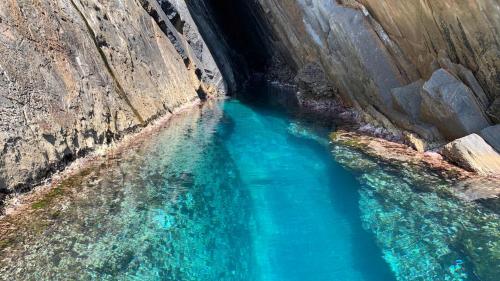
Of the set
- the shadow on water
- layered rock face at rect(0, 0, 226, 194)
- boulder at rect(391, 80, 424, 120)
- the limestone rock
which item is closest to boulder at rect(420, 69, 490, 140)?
the limestone rock

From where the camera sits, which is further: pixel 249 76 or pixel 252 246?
pixel 249 76

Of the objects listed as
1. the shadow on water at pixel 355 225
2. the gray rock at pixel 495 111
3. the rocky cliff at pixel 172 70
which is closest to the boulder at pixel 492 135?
the rocky cliff at pixel 172 70

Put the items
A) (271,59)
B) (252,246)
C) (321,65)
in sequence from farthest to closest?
(271,59) < (321,65) < (252,246)

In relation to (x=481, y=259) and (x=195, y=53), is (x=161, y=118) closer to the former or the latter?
(x=195, y=53)

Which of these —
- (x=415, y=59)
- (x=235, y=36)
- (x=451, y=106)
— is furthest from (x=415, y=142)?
(x=235, y=36)

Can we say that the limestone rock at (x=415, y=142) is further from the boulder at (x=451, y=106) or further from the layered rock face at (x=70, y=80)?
the layered rock face at (x=70, y=80)

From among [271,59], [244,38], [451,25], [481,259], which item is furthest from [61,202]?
[244,38]

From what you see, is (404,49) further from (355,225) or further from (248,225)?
(248,225)

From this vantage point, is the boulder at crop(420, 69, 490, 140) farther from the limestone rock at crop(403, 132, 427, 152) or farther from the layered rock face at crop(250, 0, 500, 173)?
the limestone rock at crop(403, 132, 427, 152)
